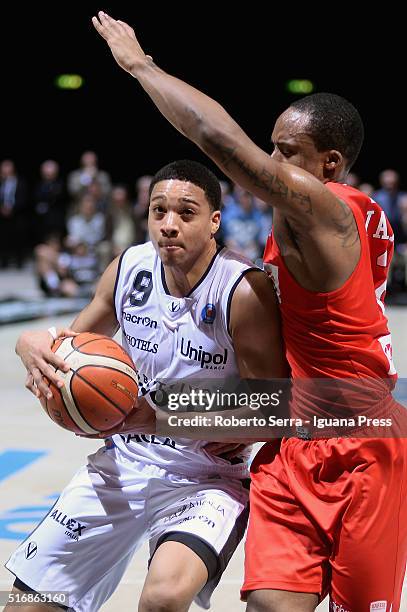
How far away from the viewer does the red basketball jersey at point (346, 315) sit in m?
2.88

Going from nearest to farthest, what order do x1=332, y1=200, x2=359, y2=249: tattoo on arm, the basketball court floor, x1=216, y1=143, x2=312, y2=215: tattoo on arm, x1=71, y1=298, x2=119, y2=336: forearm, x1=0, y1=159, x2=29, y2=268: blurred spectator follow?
1. x1=216, y1=143, x2=312, y2=215: tattoo on arm
2. x1=332, y1=200, x2=359, y2=249: tattoo on arm
3. x1=71, y1=298, x2=119, y2=336: forearm
4. the basketball court floor
5. x1=0, y1=159, x2=29, y2=268: blurred spectator

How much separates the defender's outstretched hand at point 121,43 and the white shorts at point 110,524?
1.33 metres

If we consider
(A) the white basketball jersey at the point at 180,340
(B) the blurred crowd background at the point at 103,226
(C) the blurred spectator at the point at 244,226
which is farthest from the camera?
(C) the blurred spectator at the point at 244,226

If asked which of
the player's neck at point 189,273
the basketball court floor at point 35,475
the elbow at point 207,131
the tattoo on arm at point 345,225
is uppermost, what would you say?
the elbow at point 207,131

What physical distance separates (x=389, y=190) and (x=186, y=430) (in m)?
12.4

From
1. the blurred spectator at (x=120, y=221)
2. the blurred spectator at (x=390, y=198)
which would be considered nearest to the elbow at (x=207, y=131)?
the blurred spectator at (x=390, y=198)

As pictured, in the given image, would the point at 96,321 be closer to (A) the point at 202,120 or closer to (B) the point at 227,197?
(A) the point at 202,120

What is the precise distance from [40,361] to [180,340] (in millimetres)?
480

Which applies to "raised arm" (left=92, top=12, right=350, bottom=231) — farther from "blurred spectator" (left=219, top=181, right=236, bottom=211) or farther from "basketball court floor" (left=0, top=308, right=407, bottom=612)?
"blurred spectator" (left=219, top=181, right=236, bottom=211)

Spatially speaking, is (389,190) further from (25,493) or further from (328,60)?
(25,493)

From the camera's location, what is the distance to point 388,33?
21578 millimetres

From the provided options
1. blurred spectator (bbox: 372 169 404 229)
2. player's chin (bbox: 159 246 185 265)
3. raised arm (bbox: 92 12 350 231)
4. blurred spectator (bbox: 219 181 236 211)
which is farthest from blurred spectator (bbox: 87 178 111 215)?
raised arm (bbox: 92 12 350 231)

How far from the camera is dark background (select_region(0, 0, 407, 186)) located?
69.1 feet

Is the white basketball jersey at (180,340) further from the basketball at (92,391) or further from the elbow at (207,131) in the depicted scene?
the elbow at (207,131)
